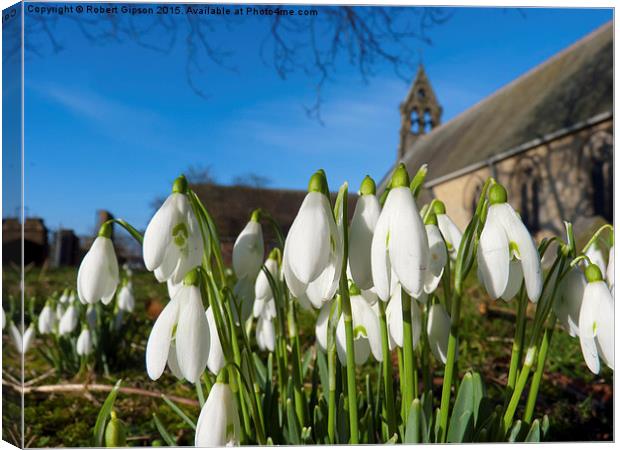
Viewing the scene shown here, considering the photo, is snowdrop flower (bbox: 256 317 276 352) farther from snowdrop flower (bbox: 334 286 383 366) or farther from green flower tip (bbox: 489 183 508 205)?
green flower tip (bbox: 489 183 508 205)

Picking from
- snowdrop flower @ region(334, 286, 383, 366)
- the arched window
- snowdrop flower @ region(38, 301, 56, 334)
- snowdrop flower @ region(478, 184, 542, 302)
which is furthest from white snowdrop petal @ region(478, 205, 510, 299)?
the arched window

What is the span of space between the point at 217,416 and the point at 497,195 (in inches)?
18.9

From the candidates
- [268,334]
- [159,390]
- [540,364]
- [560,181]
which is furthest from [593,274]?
[560,181]

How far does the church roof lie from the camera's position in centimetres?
533

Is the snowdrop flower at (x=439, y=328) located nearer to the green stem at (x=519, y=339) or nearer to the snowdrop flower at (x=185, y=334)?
the green stem at (x=519, y=339)

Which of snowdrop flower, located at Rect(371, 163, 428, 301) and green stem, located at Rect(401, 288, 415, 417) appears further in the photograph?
green stem, located at Rect(401, 288, 415, 417)

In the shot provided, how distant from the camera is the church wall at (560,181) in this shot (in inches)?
180

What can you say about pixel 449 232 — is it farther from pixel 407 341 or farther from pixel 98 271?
pixel 98 271

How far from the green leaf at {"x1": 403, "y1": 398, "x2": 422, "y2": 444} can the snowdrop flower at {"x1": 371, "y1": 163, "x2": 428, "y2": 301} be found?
0.21 meters

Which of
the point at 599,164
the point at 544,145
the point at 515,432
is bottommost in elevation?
the point at 515,432

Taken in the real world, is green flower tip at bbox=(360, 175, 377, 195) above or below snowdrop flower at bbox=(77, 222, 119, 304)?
above

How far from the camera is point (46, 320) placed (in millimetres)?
2035

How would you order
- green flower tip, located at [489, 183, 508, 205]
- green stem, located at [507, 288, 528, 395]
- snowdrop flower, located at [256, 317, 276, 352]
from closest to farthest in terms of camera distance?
green flower tip, located at [489, 183, 508, 205], green stem, located at [507, 288, 528, 395], snowdrop flower, located at [256, 317, 276, 352]

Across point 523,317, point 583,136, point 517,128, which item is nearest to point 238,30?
point 523,317
